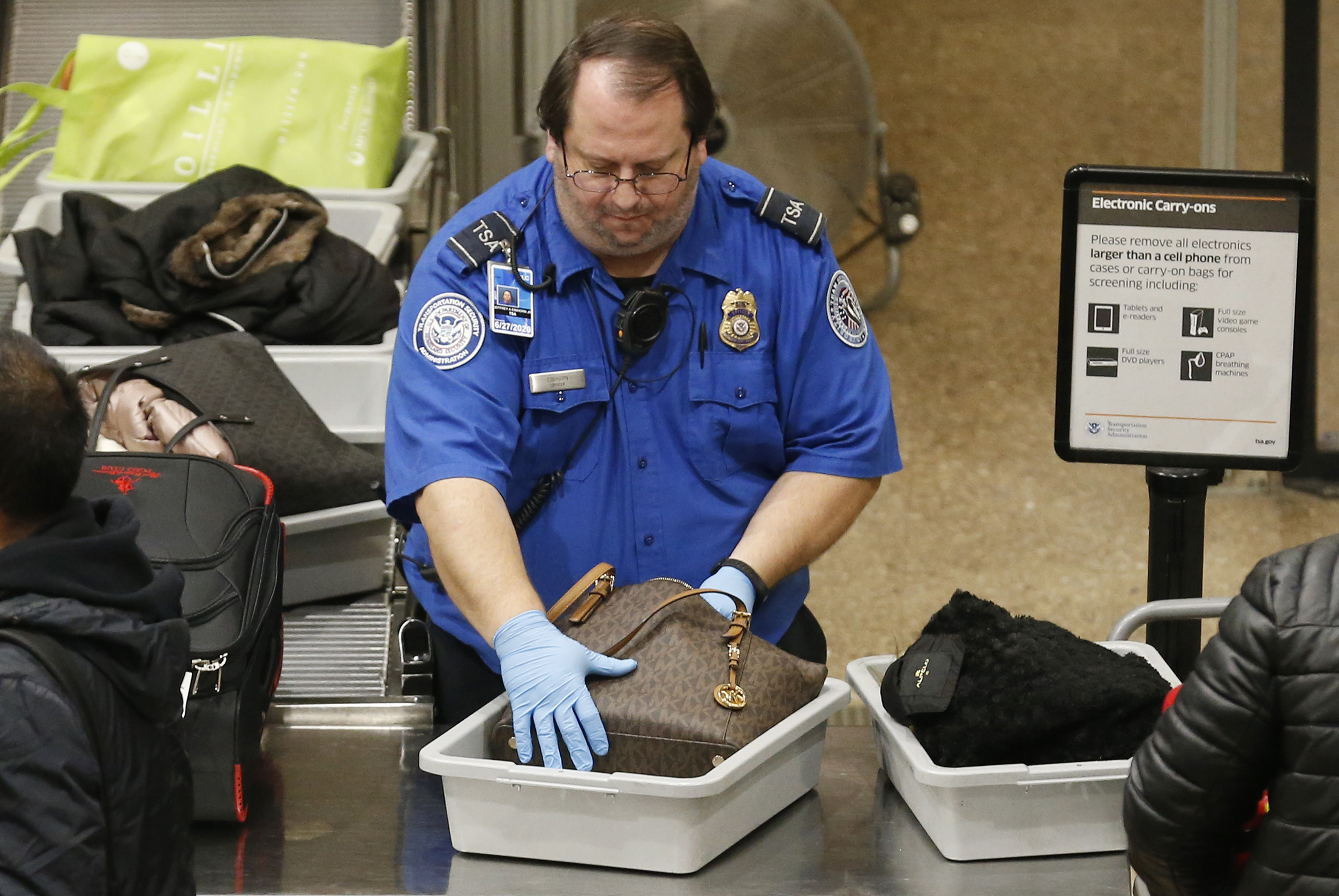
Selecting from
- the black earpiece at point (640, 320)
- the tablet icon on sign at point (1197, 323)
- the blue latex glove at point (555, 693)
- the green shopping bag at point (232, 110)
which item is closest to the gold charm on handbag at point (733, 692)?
the blue latex glove at point (555, 693)

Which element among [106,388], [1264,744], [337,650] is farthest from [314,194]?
[1264,744]

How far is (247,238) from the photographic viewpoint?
287 cm

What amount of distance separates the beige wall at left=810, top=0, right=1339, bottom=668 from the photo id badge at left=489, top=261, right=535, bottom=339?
2.19 metres

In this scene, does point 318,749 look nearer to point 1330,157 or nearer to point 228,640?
point 228,640

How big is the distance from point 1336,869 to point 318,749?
123 centimetres

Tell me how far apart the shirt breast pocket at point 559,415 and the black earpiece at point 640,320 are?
0.04 metres

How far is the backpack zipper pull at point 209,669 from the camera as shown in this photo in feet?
5.69

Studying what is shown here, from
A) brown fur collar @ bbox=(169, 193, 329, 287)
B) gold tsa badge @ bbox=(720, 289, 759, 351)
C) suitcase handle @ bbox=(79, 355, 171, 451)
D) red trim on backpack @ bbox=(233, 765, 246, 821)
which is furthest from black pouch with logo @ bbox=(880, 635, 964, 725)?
brown fur collar @ bbox=(169, 193, 329, 287)

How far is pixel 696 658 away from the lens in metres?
1.62

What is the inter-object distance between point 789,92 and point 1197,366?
2.40 m

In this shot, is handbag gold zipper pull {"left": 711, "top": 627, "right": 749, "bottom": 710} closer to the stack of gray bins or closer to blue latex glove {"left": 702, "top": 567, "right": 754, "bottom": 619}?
blue latex glove {"left": 702, "top": 567, "right": 754, "bottom": 619}

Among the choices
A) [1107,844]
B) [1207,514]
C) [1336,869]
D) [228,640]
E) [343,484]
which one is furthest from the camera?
[1207,514]

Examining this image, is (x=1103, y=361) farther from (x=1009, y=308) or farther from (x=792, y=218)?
(x=1009, y=308)

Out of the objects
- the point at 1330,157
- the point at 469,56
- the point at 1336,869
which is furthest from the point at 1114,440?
the point at 1330,157
